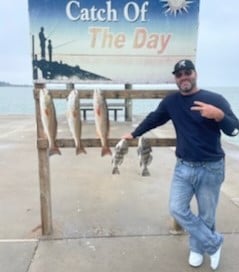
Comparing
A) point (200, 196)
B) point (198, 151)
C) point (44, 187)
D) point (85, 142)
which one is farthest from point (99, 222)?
point (198, 151)

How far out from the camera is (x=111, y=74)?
3.88 m

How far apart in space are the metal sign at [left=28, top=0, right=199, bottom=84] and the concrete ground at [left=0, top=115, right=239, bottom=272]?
1.57m

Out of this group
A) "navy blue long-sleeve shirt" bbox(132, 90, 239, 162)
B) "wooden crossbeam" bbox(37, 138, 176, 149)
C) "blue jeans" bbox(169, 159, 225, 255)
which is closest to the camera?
"navy blue long-sleeve shirt" bbox(132, 90, 239, 162)

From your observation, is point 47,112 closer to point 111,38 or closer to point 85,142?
point 85,142

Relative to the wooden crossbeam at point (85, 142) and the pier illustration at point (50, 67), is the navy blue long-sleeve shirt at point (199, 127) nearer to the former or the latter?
the wooden crossbeam at point (85, 142)

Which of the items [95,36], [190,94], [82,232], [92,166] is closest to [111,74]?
[95,36]

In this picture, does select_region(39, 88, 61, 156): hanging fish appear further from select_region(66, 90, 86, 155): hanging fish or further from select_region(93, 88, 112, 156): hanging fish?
select_region(93, 88, 112, 156): hanging fish

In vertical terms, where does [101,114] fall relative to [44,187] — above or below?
above

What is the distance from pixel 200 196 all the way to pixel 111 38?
5.58 ft

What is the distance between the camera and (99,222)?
4359 mm

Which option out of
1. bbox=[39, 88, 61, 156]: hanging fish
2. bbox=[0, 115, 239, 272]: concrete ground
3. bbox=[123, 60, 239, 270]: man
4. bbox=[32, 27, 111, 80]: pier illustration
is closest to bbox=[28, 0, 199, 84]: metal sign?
bbox=[32, 27, 111, 80]: pier illustration

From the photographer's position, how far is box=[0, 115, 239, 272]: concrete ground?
136 inches

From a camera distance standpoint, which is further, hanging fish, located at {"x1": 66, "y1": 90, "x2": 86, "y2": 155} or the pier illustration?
the pier illustration

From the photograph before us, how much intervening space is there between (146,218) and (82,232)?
81 cm
